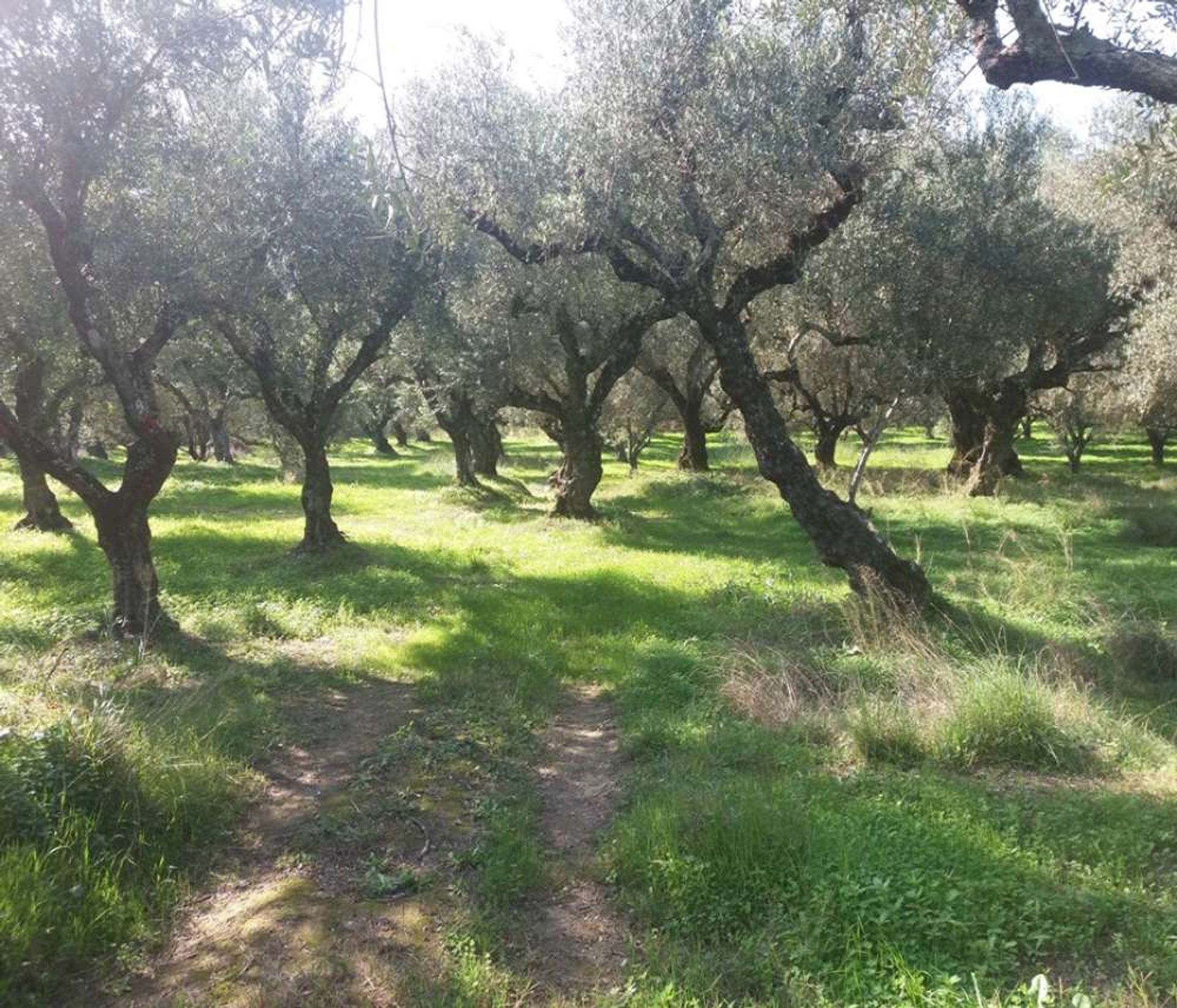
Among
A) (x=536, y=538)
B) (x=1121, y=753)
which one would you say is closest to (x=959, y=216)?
(x=536, y=538)

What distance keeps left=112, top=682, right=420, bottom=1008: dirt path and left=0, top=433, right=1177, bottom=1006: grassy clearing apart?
132 millimetres

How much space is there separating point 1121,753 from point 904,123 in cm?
872

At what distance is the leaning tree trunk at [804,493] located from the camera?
10109mm

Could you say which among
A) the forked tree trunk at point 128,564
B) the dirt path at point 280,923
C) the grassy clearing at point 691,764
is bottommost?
the dirt path at point 280,923

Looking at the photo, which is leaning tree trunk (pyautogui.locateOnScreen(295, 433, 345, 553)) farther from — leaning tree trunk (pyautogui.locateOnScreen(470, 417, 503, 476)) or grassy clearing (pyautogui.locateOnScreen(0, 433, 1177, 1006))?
leaning tree trunk (pyautogui.locateOnScreen(470, 417, 503, 476))

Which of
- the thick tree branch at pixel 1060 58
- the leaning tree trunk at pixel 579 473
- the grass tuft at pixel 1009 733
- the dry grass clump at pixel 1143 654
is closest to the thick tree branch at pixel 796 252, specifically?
the thick tree branch at pixel 1060 58

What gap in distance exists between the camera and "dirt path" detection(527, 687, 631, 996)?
13.2 ft

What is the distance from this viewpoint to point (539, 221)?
12383mm

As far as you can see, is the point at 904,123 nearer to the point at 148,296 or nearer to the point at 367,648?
the point at 367,648

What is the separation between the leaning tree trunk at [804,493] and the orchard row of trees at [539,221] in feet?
0.13

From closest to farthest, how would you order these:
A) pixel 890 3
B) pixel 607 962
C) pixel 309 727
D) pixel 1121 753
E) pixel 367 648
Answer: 1. pixel 607 962
2. pixel 1121 753
3. pixel 309 727
4. pixel 890 3
5. pixel 367 648

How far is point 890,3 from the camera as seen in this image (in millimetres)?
9062

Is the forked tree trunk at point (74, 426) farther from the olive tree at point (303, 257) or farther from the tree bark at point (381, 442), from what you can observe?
the tree bark at point (381, 442)

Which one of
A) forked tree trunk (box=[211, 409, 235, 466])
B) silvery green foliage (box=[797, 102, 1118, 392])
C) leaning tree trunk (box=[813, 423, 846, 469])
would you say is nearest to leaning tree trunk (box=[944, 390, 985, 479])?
leaning tree trunk (box=[813, 423, 846, 469])
